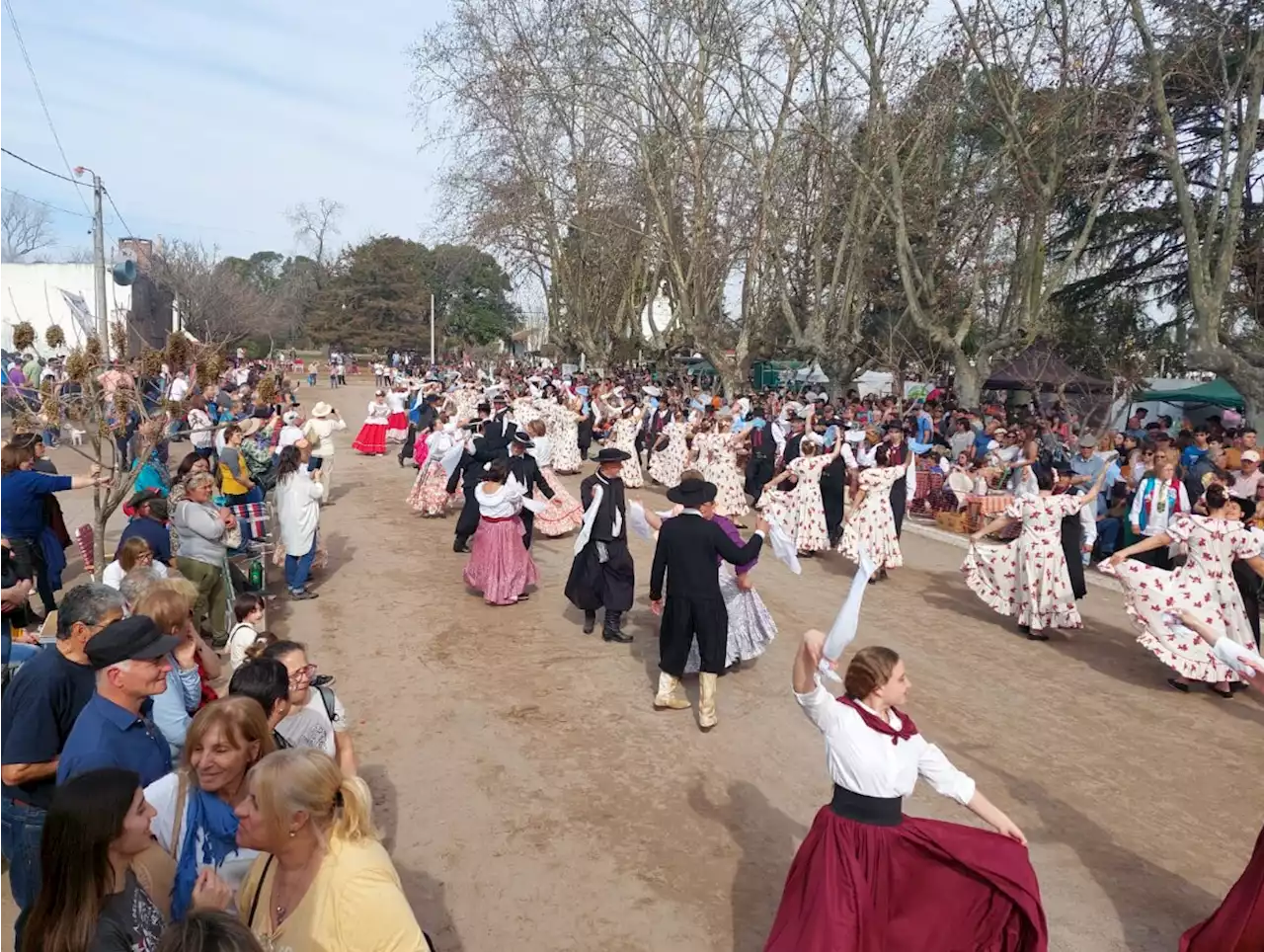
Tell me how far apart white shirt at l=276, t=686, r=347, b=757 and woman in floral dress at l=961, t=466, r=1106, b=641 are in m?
6.51

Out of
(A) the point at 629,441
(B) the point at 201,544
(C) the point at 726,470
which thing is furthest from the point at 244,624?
(A) the point at 629,441

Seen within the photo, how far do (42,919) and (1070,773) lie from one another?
563 centimetres

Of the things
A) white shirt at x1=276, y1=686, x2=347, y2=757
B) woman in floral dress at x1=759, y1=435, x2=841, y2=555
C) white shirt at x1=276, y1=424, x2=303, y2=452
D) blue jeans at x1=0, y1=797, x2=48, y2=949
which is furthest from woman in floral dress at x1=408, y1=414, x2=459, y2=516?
blue jeans at x1=0, y1=797, x2=48, y2=949

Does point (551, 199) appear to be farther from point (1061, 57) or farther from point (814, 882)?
point (814, 882)

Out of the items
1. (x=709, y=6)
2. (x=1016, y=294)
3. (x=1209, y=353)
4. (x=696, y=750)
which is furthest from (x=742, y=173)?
(x=696, y=750)

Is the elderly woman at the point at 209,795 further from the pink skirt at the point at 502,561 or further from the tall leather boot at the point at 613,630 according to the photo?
the pink skirt at the point at 502,561

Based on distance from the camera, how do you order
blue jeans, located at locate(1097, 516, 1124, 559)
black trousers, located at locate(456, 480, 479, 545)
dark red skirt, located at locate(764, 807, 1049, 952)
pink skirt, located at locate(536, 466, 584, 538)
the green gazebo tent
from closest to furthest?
dark red skirt, located at locate(764, 807, 1049, 952), black trousers, located at locate(456, 480, 479, 545), blue jeans, located at locate(1097, 516, 1124, 559), pink skirt, located at locate(536, 466, 584, 538), the green gazebo tent

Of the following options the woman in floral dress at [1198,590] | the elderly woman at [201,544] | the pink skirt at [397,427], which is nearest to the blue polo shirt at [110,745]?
the elderly woman at [201,544]

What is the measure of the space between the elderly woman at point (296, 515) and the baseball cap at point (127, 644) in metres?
6.52

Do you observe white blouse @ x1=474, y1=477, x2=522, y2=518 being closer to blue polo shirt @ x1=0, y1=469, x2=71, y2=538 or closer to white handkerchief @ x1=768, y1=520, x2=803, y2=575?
blue polo shirt @ x1=0, y1=469, x2=71, y2=538

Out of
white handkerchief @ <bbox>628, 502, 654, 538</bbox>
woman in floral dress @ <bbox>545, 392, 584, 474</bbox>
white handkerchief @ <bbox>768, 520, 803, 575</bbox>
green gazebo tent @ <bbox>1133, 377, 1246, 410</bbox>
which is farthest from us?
green gazebo tent @ <bbox>1133, 377, 1246, 410</bbox>

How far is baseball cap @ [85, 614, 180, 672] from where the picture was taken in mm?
3164

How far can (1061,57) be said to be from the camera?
54.5ft

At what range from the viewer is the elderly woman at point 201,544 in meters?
7.46
